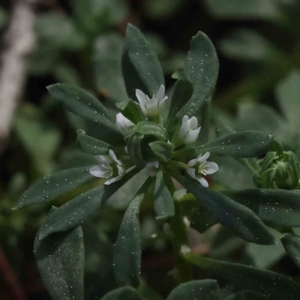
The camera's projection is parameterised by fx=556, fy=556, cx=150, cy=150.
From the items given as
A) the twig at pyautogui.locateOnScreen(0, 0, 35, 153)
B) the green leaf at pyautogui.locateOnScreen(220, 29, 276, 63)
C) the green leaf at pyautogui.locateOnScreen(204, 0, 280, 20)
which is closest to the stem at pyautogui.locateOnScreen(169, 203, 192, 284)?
the twig at pyautogui.locateOnScreen(0, 0, 35, 153)

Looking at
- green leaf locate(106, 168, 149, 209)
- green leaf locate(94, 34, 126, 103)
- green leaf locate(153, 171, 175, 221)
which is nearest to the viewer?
green leaf locate(153, 171, 175, 221)

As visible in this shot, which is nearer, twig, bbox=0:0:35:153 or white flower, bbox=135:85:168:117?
white flower, bbox=135:85:168:117

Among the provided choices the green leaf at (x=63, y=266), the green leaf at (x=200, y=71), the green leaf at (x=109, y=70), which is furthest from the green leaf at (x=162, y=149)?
the green leaf at (x=109, y=70)

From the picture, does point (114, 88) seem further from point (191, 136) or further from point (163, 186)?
point (163, 186)

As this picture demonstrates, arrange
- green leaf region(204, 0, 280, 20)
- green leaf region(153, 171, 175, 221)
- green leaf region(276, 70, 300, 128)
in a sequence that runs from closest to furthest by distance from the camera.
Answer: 1. green leaf region(153, 171, 175, 221)
2. green leaf region(276, 70, 300, 128)
3. green leaf region(204, 0, 280, 20)

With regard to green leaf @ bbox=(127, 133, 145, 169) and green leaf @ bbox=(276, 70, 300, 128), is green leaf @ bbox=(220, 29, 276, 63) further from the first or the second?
green leaf @ bbox=(127, 133, 145, 169)

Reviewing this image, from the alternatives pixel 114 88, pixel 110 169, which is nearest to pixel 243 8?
pixel 114 88

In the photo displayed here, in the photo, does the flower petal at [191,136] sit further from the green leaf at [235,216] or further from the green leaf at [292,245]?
the green leaf at [292,245]
